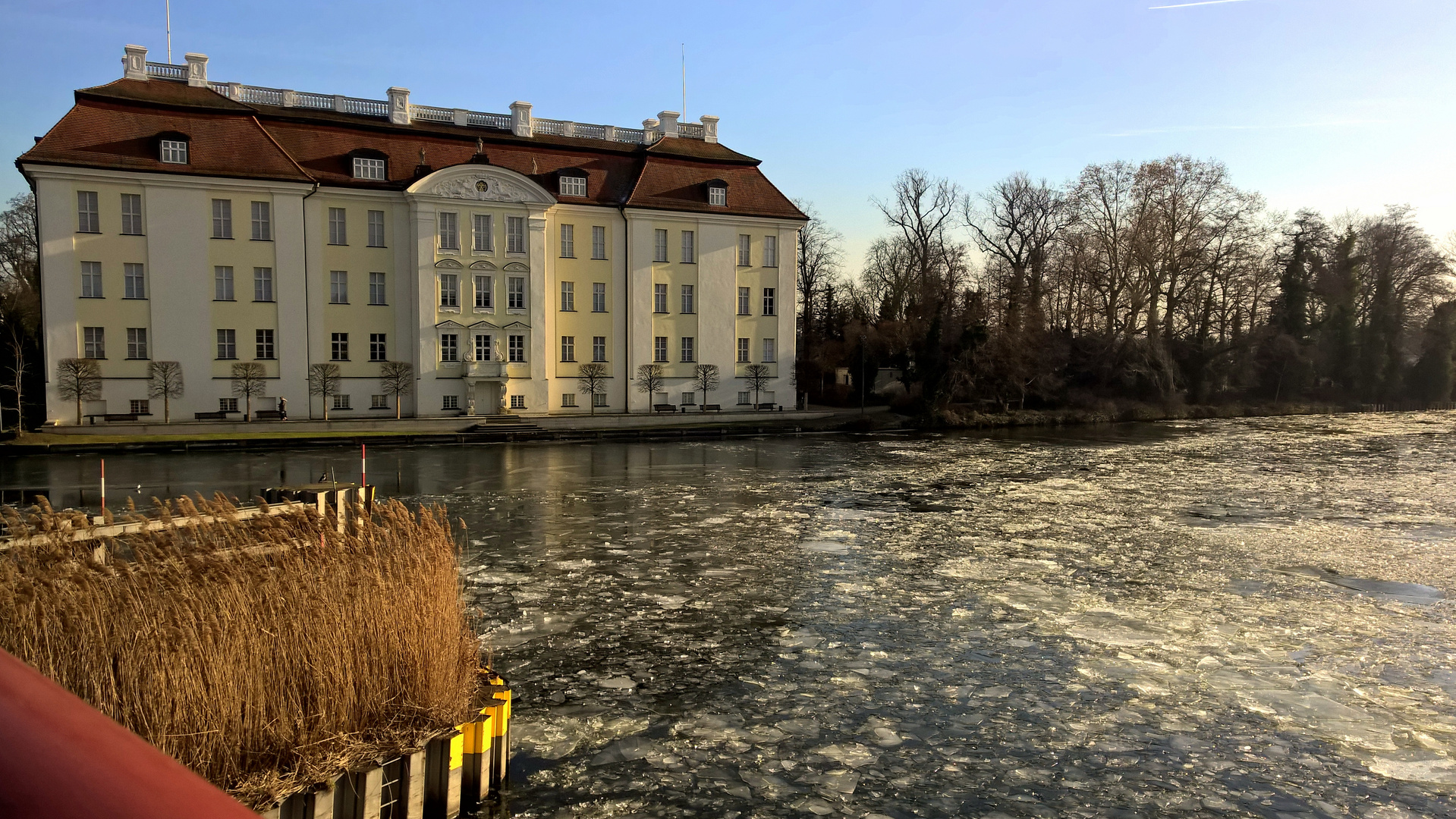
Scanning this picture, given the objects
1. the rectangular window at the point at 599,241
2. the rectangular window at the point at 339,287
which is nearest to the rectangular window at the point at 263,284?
the rectangular window at the point at 339,287

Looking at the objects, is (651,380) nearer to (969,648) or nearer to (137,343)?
(137,343)

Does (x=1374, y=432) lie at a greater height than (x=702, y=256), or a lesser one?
lesser

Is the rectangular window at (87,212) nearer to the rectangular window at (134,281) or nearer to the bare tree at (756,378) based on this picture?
the rectangular window at (134,281)

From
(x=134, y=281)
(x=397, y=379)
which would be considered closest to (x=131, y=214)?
(x=134, y=281)

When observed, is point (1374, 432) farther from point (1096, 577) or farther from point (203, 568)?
point (203, 568)

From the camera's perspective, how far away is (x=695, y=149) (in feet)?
167

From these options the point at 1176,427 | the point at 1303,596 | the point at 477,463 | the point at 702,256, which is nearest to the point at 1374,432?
the point at 1176,427

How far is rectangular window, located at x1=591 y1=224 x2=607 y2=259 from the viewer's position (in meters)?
47.6

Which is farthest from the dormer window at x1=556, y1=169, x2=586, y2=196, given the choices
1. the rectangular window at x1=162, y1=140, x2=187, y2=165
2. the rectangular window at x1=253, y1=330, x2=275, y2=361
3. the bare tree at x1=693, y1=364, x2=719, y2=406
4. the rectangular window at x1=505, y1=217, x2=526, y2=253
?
the rectangular window at x1=162, y1=140, x2=187, y2=165

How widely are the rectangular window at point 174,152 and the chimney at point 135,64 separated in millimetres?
5348

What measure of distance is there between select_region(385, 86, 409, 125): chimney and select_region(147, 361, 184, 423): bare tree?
15492mm

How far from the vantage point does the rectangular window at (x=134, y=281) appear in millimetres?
39000

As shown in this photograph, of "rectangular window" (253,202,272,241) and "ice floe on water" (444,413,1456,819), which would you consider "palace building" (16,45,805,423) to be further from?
"ice floe on water" (444,413,1456,819)

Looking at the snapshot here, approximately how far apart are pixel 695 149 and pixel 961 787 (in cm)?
4715
